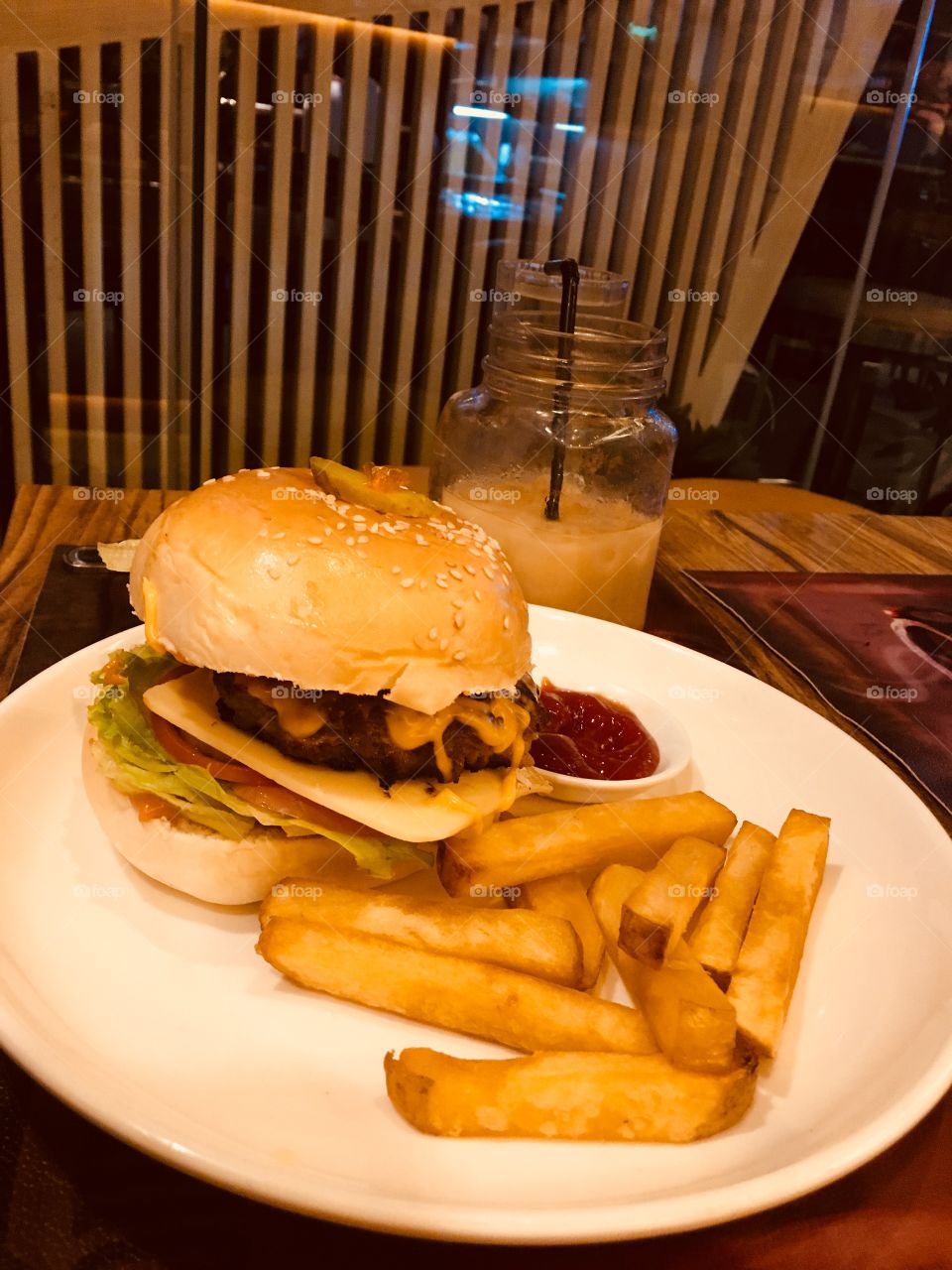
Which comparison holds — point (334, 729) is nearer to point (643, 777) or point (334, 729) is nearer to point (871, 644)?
point (643, 777)

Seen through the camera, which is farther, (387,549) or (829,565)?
(829,565)

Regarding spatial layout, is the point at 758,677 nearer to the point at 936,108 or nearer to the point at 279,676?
the point at 279,676

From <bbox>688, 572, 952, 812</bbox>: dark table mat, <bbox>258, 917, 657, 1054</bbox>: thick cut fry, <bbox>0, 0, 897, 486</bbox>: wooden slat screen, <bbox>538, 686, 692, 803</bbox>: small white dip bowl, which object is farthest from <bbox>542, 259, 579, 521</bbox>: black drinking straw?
<bbox>0, 0, 897, 486</bbox>: wooden slat screen

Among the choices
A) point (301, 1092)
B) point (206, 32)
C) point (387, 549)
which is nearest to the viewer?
point (301, 1092)

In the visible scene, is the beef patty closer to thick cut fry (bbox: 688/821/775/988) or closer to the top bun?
the top bun

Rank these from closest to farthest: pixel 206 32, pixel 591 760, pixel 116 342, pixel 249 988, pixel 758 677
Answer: pixel 249 988, pixel 591 760, pixel 758 677, pixel 206 32, pixel 116 342

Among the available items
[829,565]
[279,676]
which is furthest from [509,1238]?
[829,565]

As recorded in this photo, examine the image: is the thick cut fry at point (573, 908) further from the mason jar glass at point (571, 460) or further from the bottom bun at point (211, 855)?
the mason jar glass at point (571, 460)
